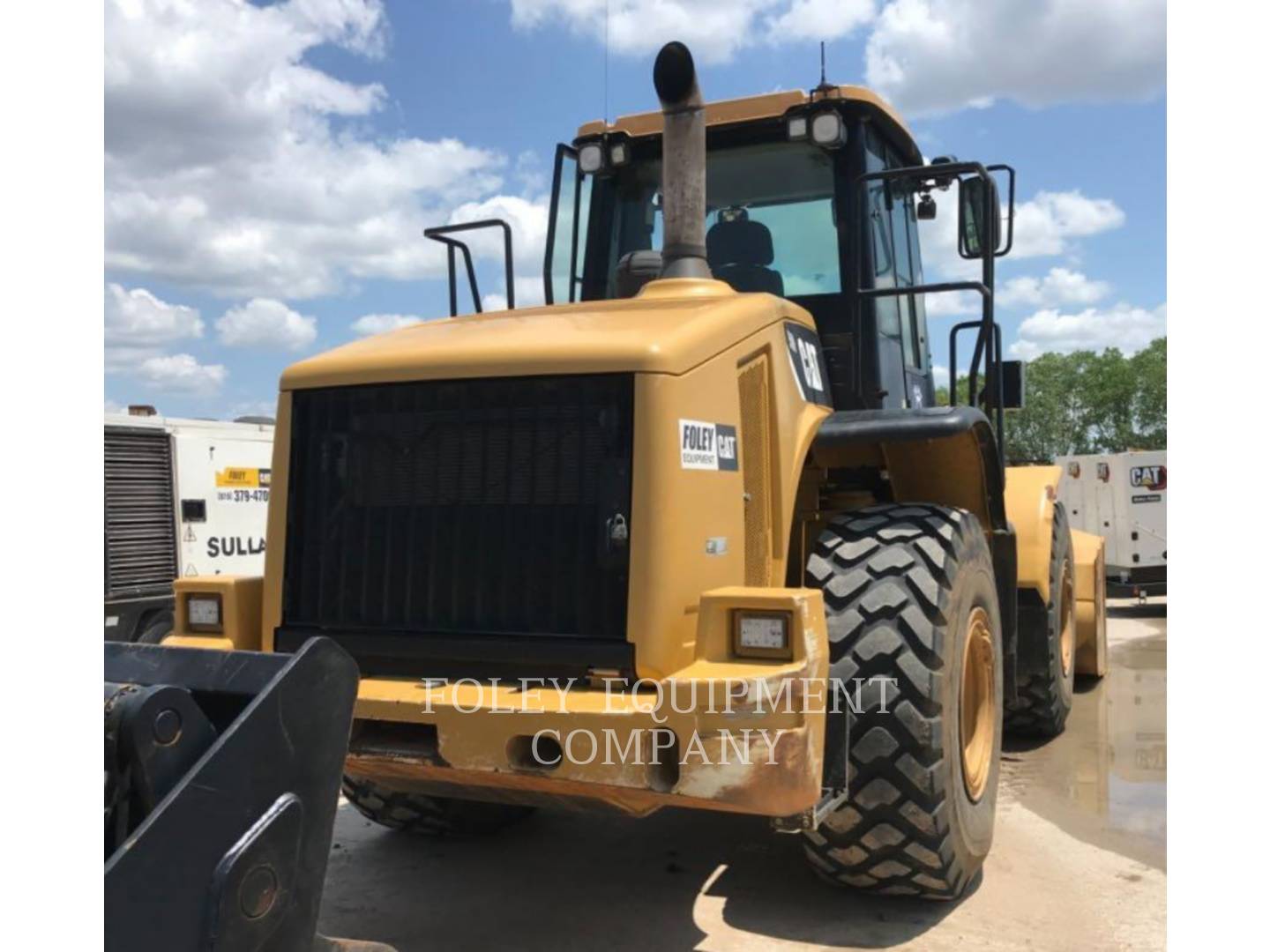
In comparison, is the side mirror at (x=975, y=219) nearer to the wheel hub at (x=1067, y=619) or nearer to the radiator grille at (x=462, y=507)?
the radiator grille at (x=462, y=507)

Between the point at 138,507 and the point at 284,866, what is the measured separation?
8455 millimetres

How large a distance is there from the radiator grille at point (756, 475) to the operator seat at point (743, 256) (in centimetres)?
121

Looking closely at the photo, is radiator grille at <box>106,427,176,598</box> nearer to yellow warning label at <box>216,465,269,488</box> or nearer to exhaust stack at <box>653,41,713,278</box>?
yellow warning label at <box>216,465,269,488</box>

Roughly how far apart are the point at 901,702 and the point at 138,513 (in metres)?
8.02

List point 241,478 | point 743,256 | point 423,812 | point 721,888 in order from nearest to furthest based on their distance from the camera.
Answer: point 721,888 → point 423,812 → point 743,256 → point 241,478

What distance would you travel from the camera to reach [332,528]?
3732mm

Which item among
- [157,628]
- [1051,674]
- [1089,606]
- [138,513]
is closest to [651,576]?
[1051,674]

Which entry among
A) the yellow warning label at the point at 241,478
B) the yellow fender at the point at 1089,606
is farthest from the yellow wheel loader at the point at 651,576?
the yellow warning label at the point at 241,478

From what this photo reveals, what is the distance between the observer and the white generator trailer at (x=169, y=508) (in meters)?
9.51

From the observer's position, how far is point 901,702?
11.8ft

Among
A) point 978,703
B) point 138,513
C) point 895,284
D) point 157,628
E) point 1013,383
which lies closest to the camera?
point 978,703

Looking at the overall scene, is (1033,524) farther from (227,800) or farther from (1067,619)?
(227,800)

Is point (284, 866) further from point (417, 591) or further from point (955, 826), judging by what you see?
point (955, 826)

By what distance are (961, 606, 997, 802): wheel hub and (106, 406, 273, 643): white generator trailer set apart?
21.1 feet
